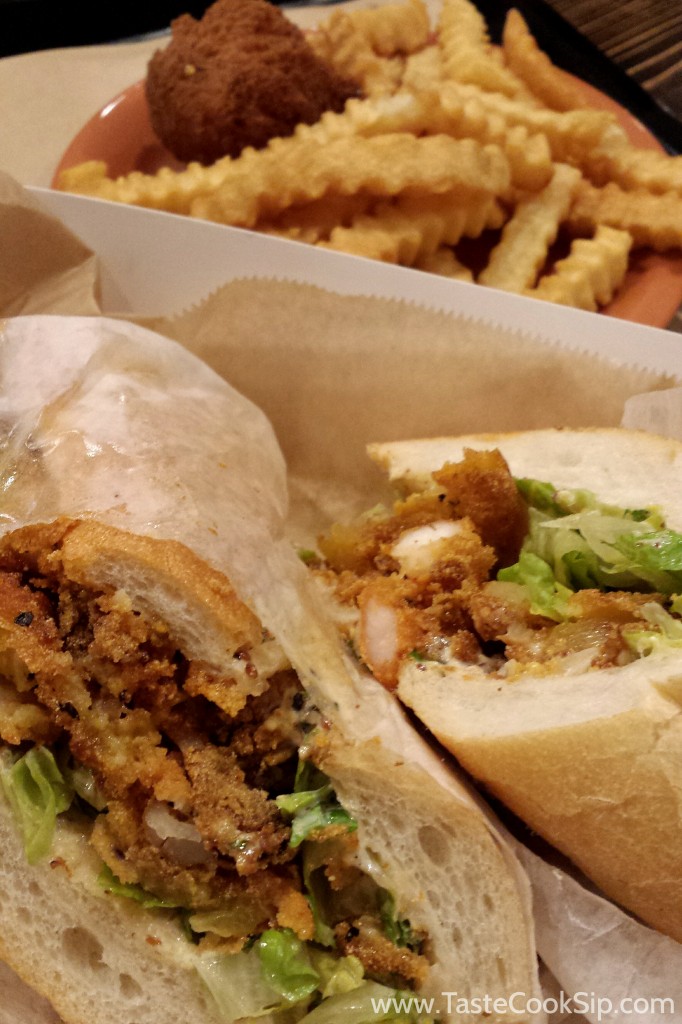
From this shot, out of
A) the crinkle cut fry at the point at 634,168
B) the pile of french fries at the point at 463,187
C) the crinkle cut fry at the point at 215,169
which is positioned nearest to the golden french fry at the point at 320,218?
the pile of french fries at the point at 463,187

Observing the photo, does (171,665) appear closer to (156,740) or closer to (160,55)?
(156,740)

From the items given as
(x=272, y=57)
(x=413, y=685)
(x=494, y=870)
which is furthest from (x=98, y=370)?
(x=272, y=57)

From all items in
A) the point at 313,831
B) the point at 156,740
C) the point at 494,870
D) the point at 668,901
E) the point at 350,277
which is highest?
the point at 350,277

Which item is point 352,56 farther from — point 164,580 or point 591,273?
point 164,580

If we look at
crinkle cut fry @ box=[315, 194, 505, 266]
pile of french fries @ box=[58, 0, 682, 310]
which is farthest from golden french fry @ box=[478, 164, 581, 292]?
crinkle cut fry @ box=[315, 194, 505, 266]

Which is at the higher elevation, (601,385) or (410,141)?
(410,141)
